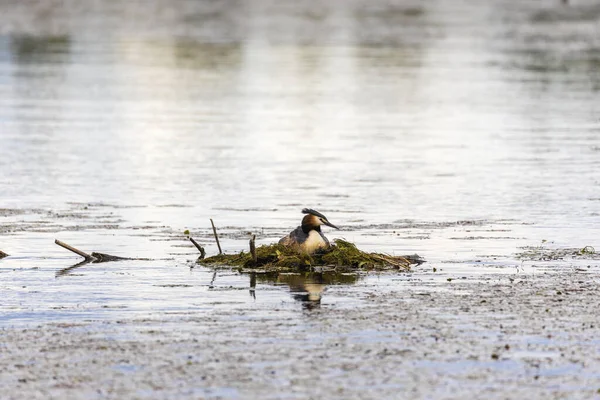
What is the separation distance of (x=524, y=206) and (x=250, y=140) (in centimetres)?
1409

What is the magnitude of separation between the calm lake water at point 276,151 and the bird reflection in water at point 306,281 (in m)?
0.25

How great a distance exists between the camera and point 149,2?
13962 cm

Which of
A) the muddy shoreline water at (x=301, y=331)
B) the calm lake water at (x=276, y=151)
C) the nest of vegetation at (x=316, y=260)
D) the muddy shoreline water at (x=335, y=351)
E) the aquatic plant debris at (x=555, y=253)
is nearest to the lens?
the muddy shoreline water at (x=335, y=351)

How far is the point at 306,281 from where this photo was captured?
18750 millimetres

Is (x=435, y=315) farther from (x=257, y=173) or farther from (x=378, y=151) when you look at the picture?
(x=378, y=151)

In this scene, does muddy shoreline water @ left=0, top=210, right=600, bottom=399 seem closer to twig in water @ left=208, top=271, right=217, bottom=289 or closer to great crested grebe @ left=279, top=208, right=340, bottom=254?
twig in water @ left=208, top=271, right=217, bottom=289

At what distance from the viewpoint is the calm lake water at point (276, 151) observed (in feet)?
70.9

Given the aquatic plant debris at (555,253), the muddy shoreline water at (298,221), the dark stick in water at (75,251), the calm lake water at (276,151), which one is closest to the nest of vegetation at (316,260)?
the muddy shoreline water at (298,221)

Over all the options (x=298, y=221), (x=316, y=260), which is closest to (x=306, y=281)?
(x=316, y=260)

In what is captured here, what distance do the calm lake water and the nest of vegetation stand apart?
1.90ft

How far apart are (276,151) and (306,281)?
18776 millimetres

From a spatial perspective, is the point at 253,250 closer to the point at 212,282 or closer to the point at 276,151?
the point at 212,282

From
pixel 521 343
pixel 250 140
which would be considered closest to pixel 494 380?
pixel 521 343

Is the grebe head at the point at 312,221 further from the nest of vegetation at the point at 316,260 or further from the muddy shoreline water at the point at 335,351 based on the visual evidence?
the muddy shoreline water at the point at 335,351
